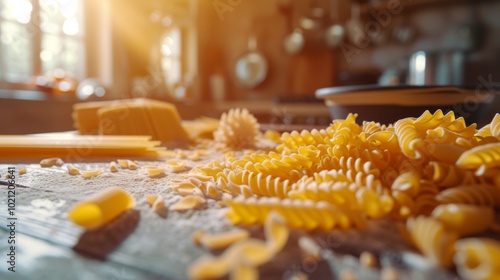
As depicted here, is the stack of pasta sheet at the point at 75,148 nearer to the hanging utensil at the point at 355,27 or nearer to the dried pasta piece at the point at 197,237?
the dried pasta piece at the point at 197,237

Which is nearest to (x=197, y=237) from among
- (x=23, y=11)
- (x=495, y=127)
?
(x=495, y=127)

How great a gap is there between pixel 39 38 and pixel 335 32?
230 centimetres

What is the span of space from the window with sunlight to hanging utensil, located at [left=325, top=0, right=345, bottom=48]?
203cm

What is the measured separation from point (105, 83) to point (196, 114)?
2.60 feet

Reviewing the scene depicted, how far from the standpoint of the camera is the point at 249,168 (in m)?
0.48

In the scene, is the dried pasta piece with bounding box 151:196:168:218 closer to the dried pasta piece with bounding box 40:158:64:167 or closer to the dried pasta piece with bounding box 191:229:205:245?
the dried pasta piece with bounding box 191:229:205:245

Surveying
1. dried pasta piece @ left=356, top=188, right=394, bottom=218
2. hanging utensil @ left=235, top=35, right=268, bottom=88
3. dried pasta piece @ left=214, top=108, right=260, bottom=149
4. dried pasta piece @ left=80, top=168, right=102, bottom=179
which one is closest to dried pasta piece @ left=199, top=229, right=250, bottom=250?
dried pasta piece @ left=356, top=188, right=394, bottom=218

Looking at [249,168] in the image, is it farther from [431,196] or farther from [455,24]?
[455,24]


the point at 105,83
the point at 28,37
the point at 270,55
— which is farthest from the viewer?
the point at 270,55

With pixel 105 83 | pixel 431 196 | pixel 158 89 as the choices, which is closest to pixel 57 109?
pixel 105 83

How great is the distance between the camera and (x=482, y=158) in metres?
0.35

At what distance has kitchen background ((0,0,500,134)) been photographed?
2348 millimetres

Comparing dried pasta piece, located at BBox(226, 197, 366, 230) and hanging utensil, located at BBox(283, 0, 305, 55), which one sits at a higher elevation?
hanging utensil, located at BBox(283, 0, 305, 55)

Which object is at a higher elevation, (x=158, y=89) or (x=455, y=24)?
(x=455, y=24)
